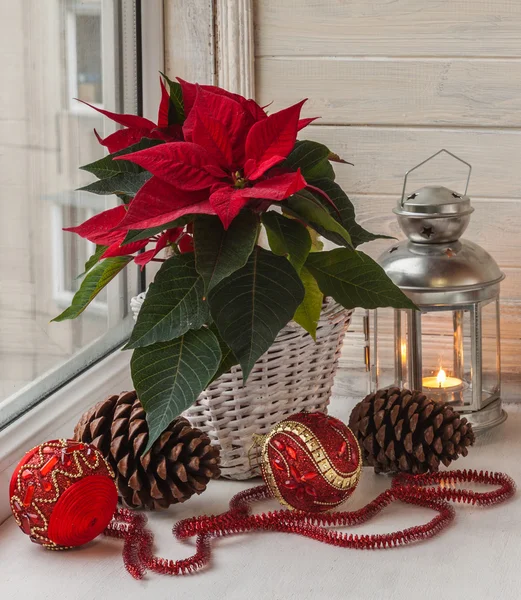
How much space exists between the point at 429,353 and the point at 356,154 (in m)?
0.31

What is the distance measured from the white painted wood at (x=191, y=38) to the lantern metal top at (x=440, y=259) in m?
0.39

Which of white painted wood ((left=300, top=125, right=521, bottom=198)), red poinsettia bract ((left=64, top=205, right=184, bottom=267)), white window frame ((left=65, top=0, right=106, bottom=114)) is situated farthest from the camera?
white painted wood ((left=300, top=125, right=521, bottom=198))

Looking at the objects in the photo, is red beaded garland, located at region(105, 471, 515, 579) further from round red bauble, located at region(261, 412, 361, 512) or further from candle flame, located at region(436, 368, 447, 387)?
candle flame, located at region(436, 368, 447, 387)

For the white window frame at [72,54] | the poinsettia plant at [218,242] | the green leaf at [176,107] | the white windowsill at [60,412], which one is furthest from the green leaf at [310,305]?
the white window frame at [72,54]

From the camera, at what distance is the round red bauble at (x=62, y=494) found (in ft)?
2.35

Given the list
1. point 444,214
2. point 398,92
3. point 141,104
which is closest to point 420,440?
point 444,214

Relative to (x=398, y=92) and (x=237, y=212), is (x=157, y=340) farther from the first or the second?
(x=398, y=92)

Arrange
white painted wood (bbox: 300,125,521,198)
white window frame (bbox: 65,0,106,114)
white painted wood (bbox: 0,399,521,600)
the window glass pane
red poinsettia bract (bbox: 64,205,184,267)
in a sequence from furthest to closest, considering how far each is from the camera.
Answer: white painted wood (bbox: 300,125,521,198) → white window frame (bbox: 65,0,106,114) → the window glass pane → red poinsettia bract (bbox: 64,205,184,267) → white painted wood (bbox: 0,399,521,600)

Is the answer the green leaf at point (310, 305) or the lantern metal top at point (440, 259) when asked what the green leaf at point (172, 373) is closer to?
the green leaf at point (310, 305)

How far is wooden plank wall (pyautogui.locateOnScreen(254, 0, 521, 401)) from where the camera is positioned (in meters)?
1.13

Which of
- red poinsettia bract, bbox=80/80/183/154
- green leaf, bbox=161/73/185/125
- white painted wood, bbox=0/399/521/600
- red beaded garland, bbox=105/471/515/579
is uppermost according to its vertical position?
green leaf, bbox=161/73/185/125

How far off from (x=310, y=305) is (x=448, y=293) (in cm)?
25

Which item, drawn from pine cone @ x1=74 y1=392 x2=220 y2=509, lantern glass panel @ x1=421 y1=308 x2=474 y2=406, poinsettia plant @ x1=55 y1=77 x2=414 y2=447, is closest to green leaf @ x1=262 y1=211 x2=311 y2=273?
poinsettia plant @ x1=55 y1=77 x2=414 y2=447

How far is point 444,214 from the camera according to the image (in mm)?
1000
